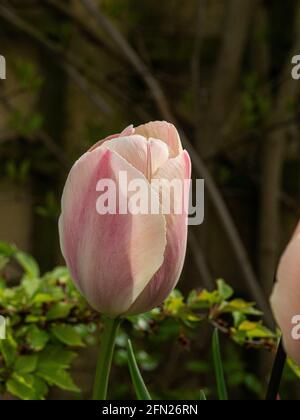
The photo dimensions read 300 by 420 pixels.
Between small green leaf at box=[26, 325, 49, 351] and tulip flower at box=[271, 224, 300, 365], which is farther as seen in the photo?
small green leaf at box=[26, 325, 49, 351]

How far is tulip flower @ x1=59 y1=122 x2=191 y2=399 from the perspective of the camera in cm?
36

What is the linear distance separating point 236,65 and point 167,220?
5.19 feet

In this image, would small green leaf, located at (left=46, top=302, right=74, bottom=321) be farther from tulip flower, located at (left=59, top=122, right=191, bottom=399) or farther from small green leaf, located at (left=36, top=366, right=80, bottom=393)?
tulip flower, located at (left=59, top=122, right=191, bottom=399)

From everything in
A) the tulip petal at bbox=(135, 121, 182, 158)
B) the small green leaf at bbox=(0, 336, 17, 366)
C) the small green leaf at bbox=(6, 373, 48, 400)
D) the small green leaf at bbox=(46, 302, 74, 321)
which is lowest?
the small green leaf at bbox=(6, 373, 48, 400)

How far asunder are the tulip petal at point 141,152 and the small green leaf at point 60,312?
11.9 inches

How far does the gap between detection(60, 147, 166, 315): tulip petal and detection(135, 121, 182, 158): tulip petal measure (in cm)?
4

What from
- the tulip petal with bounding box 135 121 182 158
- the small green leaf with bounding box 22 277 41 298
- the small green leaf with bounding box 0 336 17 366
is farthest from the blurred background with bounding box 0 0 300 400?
the tulip petal with bounding box 135 121 182 158

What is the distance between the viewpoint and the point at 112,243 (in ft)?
1.20

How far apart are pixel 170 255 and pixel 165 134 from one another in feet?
0.21

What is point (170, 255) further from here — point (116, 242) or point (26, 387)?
point (26, 387)

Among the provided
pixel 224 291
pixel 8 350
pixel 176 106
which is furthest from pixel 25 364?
pixel 176 106

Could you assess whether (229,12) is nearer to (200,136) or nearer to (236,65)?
(236,65)

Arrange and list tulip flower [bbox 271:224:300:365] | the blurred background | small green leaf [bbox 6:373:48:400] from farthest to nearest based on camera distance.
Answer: the blurred background, small green leaf [bbox 6:373:48:400], tulip flower [bbox 271:224:300:365]
